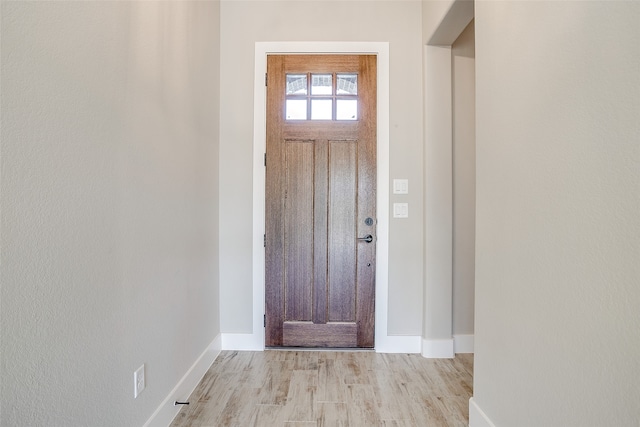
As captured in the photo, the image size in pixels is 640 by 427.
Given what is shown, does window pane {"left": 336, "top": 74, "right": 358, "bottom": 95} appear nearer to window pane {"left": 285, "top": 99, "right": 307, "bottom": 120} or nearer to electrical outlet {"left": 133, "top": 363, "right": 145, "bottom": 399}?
window pane {"left": 285, "top": 99, "right": 307, "bottom": 120}

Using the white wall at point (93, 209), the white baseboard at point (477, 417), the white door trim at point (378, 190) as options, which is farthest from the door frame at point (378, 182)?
the white baseboard at point (477, 417)

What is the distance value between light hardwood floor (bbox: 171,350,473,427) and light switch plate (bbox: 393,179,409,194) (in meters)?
1.30

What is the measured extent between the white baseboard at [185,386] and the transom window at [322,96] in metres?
1.89

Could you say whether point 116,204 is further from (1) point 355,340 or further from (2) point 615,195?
(1) point 355,340

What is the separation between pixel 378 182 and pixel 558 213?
64.0 inches

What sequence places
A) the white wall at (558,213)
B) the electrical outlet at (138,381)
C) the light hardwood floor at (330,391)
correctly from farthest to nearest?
1. the light hardwood floor at (330,391)
2. the electrical outlet at (138,381)
3. the white wall at (558,213)

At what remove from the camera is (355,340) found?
8.76ft

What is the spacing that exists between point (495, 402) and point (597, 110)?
1.28 metres

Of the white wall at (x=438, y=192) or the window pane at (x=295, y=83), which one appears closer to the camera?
the white wall at (x=438, y=192)

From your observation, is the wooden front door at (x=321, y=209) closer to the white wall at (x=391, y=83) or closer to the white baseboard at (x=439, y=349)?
the white wall at (x=391, y=83)

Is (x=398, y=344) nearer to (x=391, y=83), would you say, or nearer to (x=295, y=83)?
(x=391, y=83)

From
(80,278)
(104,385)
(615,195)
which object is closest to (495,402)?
(615,195)

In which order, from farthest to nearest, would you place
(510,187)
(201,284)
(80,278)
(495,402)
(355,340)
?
(355,340)
(201,284)
(495,402)
(510,187)
(80,278)

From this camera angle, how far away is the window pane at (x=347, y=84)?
2.72 meters
